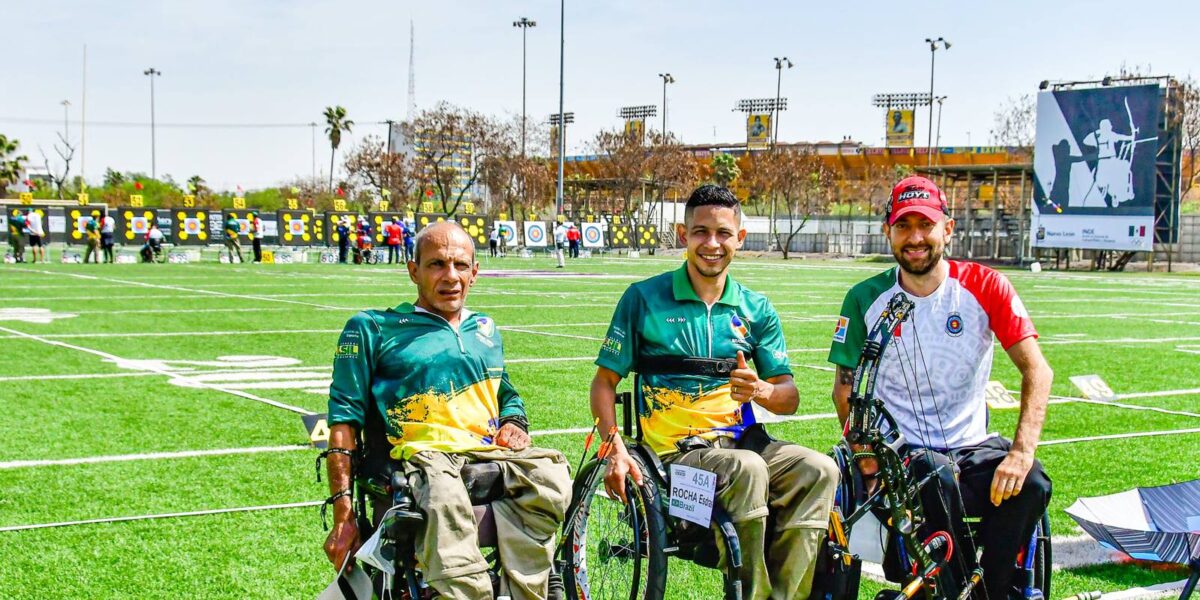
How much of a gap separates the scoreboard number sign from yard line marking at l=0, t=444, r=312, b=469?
6.58m

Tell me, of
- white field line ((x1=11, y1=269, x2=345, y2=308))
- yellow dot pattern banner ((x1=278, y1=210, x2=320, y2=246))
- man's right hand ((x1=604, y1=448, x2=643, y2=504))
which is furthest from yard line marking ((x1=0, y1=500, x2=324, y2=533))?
yellow dot pattern banner ((x1=278, y1=210, x2=320, y2=246))

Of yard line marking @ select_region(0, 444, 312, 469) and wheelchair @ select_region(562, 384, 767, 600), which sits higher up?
wheelchair @ select_region(562, 384, 767, 600)

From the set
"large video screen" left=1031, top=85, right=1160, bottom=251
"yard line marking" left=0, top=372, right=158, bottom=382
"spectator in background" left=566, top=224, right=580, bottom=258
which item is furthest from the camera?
"spectator in background" left=566, top=224, right=580, bottom=258

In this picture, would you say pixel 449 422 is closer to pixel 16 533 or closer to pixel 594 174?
pixel 16 533

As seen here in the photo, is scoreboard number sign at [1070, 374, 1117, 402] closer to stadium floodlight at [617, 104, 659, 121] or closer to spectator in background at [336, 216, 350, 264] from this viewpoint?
spectator in background at [336, 216, 350, 264]

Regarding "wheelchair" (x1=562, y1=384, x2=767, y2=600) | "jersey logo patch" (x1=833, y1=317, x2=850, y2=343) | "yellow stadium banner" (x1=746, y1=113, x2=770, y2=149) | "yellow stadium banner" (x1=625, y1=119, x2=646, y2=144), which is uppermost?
"yellow stadium banner" (x1=746, y1=113, x2=770, y2=149)

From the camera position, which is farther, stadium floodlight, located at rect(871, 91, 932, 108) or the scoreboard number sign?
stadium floodlight, located at rect(871, 91, 932, 108)

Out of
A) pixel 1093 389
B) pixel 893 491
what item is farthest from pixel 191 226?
pixel 893 491

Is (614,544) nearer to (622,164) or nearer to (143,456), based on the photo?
(143,456)

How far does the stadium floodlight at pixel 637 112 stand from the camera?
368 feet

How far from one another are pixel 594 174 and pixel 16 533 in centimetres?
8141

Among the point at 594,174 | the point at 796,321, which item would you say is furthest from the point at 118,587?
→ the point at 594,174

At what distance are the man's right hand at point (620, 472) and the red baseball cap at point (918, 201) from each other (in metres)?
1.36

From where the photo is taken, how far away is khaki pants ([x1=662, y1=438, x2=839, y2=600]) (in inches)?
159
